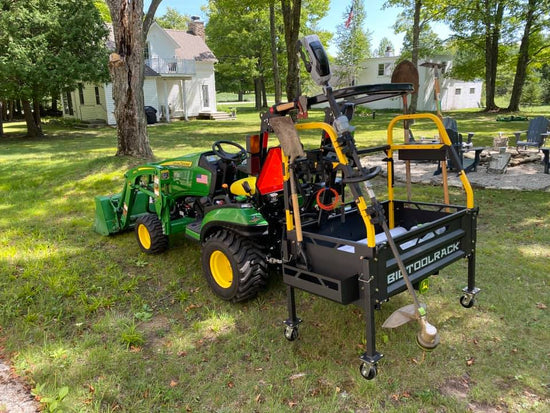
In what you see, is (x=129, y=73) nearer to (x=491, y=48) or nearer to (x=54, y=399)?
(x=54, y=399)

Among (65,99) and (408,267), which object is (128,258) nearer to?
(408,267)

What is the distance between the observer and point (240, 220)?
368cm

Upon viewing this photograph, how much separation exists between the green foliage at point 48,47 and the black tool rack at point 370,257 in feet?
56.5

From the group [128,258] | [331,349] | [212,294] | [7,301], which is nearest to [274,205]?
[212,294]

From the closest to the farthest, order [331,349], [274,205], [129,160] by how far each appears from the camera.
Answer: [331,349], [274,205], [129,160]

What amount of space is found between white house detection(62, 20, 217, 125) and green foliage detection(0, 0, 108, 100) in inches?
260

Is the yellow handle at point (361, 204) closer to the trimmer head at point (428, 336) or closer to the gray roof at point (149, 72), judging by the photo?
the trimmer head at point (428, 336)

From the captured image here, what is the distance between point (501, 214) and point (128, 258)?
17.5 ft

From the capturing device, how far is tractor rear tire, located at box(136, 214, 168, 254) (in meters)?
5.08

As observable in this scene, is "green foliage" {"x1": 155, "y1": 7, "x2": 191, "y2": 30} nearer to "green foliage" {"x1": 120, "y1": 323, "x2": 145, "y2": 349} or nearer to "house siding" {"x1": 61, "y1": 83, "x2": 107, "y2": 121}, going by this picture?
"house siding" {"x1": 61, "y1": 83, "x2": 107, "y2": 121}

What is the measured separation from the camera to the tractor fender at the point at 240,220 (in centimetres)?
368

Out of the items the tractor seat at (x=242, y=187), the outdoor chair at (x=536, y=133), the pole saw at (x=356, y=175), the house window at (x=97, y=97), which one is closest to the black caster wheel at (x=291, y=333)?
the pole saw at (x=356, y=175)

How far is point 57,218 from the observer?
22.8 feet

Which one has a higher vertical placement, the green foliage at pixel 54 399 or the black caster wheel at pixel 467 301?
the black caster wheel at pixel 467 301
